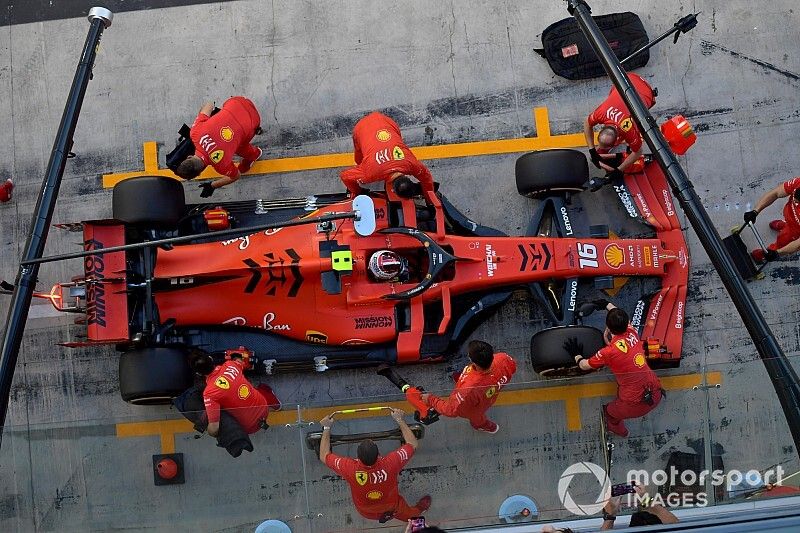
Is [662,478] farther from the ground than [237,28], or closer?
closer

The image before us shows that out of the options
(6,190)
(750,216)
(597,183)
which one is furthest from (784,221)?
(6,190)

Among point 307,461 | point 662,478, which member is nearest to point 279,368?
point 307,461

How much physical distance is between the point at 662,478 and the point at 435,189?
3.32m

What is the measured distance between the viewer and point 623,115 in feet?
27.7

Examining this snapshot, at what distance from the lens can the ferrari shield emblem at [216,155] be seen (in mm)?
8188

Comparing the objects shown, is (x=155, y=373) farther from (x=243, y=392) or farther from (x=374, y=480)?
(x=374, y=480)

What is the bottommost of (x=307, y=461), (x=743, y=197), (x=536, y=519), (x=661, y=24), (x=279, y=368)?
(x=536, y=519)

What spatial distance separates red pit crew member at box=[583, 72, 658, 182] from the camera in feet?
27.6

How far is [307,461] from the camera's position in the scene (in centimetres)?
714

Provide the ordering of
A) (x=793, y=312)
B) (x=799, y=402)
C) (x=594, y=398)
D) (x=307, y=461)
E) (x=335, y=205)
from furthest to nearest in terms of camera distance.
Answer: (x=793, y=312), (x=335, y=205), (x=594, y=398), (x=307, y=461), (x=799, y=402)

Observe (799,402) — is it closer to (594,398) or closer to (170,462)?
(594,398)

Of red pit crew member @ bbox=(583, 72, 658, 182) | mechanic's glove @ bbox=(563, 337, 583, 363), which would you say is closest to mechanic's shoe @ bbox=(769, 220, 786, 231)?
red pit crew member @ bbox=(583, 72, 658, 182)

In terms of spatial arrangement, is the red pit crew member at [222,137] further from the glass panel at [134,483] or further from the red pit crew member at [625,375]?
the red pit crew member at [625,375]

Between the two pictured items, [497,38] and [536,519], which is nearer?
[536,519]
